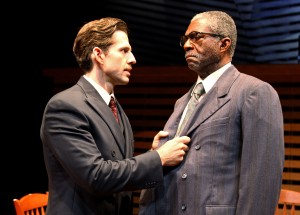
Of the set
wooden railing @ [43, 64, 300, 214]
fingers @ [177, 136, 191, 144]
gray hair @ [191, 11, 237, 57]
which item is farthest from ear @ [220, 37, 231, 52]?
wooden railing @ [43, 64, 300, 214]

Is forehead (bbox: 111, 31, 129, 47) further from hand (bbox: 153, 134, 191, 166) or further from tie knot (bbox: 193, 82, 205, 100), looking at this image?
hand (bbox: 153, 134, 191, 166)

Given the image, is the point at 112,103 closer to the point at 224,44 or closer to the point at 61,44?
the point at 224,44

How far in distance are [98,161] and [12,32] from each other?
371cm

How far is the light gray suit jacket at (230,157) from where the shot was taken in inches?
85.1

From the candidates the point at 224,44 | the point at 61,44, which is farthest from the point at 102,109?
the point at 61,44

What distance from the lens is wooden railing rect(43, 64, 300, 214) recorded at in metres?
4.98

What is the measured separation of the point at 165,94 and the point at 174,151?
3.13 m

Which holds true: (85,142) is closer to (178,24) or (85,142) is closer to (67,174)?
(67,174)

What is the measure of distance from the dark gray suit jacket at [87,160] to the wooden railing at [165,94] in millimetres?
2682

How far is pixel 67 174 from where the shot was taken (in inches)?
98.1

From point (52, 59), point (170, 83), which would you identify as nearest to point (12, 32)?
point (52, 59)

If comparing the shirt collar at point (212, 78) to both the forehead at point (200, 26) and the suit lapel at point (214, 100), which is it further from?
the forehead at point (200, 26)

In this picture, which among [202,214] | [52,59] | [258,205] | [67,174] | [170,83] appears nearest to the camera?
[258,205]

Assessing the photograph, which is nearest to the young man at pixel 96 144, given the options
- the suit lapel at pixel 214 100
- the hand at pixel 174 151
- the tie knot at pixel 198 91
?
the hand at pixel 174 151
